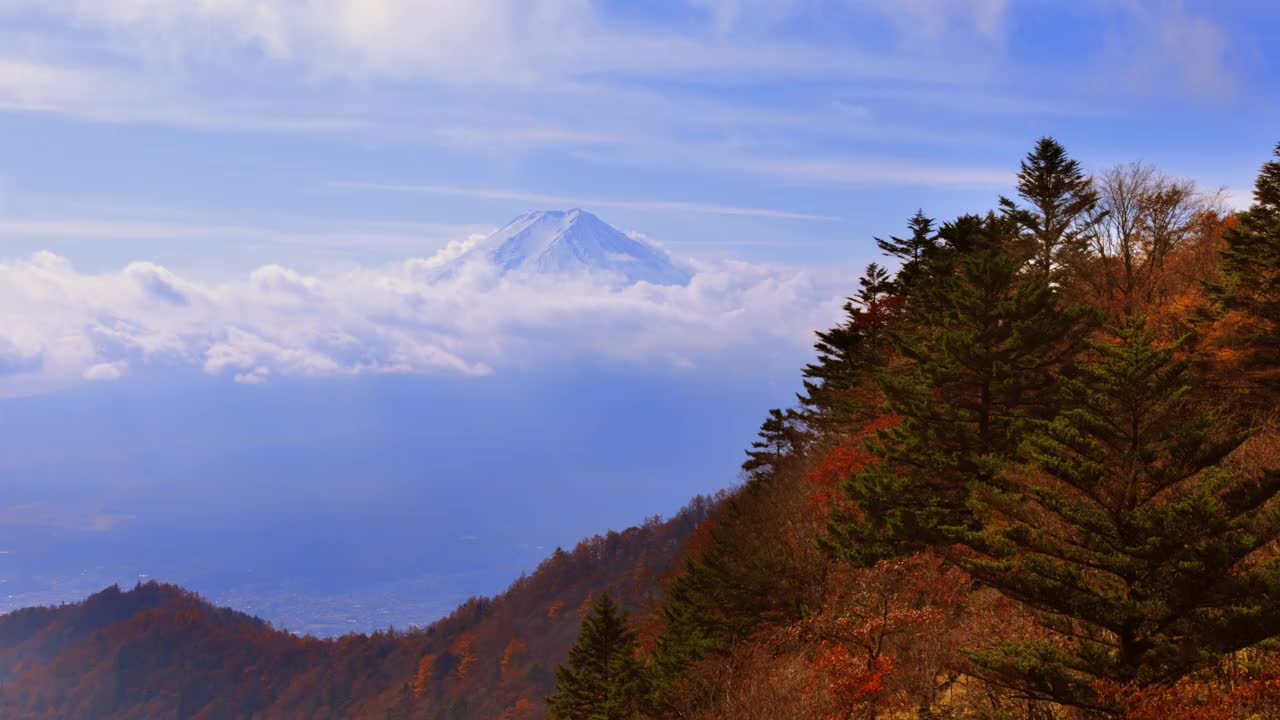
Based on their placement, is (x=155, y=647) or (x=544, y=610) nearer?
(x=544, y=610)

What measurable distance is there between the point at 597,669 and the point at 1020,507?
27.0m

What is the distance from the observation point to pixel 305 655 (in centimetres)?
15938

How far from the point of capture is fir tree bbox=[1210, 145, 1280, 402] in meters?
25.2

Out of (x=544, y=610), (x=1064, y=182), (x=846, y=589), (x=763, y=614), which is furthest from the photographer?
(x=544, y=610)

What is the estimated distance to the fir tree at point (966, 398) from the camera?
21.5 metres

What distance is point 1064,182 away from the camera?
142 ft

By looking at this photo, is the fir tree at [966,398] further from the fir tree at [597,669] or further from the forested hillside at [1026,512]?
the fir tree at [597,669]

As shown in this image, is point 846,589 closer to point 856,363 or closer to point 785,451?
point 856,363

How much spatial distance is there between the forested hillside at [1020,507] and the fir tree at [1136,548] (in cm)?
4

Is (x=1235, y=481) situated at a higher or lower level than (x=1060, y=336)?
lower

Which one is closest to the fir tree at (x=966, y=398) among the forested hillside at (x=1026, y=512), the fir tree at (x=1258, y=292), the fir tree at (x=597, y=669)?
the forested hillside at (x=1026, y=512)

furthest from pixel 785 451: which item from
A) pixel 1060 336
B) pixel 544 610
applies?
pixel 544 610

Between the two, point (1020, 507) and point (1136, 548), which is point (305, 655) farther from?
point (1136, 548)

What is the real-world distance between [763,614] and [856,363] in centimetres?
2062
